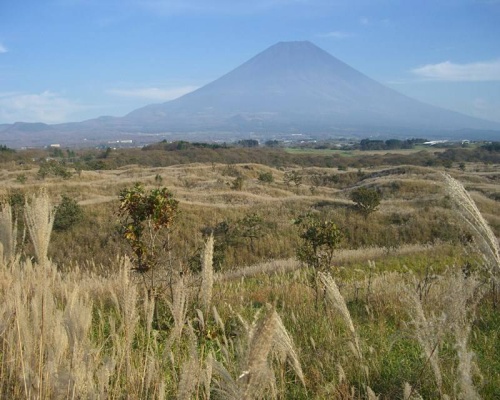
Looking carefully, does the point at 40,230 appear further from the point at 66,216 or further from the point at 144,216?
the point at 66,216

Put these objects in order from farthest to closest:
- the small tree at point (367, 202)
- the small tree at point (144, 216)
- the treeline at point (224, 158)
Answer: the treeline at point (224, 158) < the small tree at point (367, 202) < the small tree at point (144, 216)

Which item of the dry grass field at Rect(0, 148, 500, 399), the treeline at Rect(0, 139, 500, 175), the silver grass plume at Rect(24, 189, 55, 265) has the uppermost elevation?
the silver grass plume at Rect(24, 189, 55, 265)

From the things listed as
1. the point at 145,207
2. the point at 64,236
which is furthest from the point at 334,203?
the point at 145,207

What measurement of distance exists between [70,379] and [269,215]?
2545 centimetres

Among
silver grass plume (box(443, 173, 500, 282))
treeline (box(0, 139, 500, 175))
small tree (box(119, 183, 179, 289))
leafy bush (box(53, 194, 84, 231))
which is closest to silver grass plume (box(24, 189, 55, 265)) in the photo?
silver grass plume (box(443, 173, 500, 282))

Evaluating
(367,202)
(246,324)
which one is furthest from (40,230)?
(367,202)

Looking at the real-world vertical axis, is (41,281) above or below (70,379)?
above

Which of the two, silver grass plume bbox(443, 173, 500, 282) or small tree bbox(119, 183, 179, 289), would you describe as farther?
small tree bbox(119, 183, 179, 289)

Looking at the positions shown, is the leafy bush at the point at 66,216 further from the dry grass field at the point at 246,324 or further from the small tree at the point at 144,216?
the small tree at the point at 144,216

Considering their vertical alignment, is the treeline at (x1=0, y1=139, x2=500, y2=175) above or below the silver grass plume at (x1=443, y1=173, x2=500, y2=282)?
below

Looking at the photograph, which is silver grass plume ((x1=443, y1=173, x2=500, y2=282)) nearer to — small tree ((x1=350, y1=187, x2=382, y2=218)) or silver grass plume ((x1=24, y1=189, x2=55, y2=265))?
silver grass plume ((x1=24, y1=189, x2=55, y2=265))

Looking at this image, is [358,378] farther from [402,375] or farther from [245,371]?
[245,371]

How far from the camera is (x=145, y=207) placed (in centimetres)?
592

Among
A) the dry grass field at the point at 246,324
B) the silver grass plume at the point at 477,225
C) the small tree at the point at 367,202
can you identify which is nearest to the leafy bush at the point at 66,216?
the dry grass field at the point at 246,324
